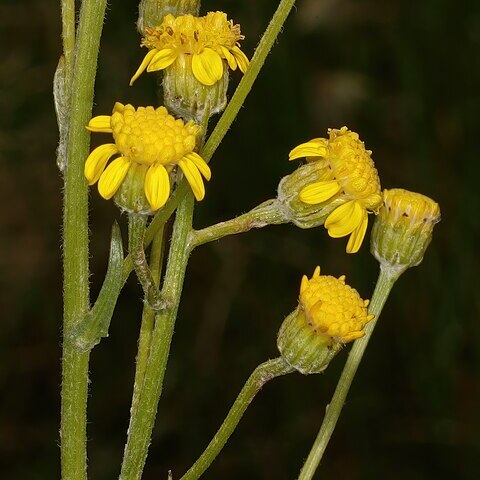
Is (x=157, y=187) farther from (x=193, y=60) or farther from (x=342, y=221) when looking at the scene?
(x=342, y=221)

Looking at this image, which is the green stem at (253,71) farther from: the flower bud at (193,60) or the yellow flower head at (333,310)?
the yellow flower head at (333,310)

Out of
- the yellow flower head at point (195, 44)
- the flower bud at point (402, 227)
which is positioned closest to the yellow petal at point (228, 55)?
the yellow flower head at point (195, 44)

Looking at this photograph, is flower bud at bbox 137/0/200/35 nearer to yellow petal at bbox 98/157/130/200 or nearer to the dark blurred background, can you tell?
yellow petal at bbox 98/157/130/200

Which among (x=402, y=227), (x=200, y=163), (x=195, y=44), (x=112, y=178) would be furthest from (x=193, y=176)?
(x=402, y=227)

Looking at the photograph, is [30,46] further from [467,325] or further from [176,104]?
[176,104]

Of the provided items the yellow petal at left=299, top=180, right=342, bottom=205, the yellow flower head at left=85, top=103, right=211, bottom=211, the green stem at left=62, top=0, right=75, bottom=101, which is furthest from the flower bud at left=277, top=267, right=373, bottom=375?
the green stem at left=62, top=0, right=75, bottom=101

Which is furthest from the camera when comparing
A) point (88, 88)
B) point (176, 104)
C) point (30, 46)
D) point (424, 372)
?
→ point (30, 46)

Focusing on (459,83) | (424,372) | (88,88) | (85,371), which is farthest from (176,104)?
(459,83)
